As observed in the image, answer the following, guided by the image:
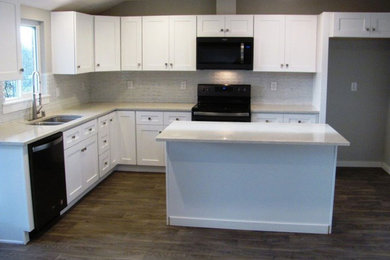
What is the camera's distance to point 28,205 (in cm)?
Answer: 350

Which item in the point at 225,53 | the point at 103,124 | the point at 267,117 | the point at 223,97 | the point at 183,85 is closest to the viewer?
the point at 103,124

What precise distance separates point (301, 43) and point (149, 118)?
219 centimetres

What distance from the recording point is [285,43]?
547 cm

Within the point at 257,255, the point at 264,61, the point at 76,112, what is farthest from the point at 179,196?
the point at 264,61

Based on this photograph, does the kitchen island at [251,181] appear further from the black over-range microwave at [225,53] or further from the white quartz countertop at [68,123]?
the black over-range microwave at [225,53]

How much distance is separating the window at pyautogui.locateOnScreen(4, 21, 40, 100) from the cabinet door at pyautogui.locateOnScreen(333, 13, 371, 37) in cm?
352

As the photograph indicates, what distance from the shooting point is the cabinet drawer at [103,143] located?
509 centimetres

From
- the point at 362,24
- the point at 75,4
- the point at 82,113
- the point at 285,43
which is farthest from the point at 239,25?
the point at 82,113

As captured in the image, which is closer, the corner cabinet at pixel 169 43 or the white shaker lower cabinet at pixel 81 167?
the white shaker lower cabinet at pixel 81 167

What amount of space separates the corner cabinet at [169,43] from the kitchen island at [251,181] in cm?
199

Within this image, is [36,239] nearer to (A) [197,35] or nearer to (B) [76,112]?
(B) [76,112]

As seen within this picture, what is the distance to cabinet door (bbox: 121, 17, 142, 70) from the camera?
224 inches

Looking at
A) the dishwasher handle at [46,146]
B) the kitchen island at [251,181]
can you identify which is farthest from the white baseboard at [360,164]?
the dishwasher handle at [46,146]

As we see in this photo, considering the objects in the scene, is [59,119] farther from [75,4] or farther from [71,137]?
[75,4]
